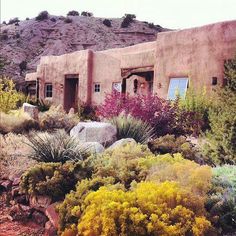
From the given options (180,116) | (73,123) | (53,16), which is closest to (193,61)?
(180,116)

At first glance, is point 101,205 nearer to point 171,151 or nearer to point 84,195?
point 84,195

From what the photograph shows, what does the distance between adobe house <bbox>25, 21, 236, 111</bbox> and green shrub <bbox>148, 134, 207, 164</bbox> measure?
758 centimetres

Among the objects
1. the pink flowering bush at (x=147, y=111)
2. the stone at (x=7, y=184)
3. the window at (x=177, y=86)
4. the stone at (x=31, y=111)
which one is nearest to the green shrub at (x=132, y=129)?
the pink flowering bush at (x=147, y=111)

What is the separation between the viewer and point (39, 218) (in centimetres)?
674

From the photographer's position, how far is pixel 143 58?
20719 millimetres

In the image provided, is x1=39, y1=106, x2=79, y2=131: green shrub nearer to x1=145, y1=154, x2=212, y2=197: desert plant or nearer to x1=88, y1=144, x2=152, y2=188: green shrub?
x1=88, y1=144, x2=152, y2=188: green shrub

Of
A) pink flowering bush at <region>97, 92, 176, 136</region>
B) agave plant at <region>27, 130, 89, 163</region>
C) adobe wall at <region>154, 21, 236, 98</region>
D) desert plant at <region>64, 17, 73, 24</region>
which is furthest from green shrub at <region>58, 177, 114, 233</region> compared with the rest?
desert plant at <region>64, 17, 73, 24</region>

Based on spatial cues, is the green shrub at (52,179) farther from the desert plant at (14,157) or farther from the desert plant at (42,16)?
the desert plant at (42,16)

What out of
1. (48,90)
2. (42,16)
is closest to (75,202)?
(48,90)

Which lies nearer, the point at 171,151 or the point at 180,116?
the point at 171,151

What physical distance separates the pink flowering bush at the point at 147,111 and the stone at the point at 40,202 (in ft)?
15.7

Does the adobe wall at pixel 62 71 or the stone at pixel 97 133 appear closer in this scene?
the stone at pixel 97 133

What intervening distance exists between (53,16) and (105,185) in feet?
175

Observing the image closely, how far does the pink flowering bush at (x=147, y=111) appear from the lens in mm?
11258
